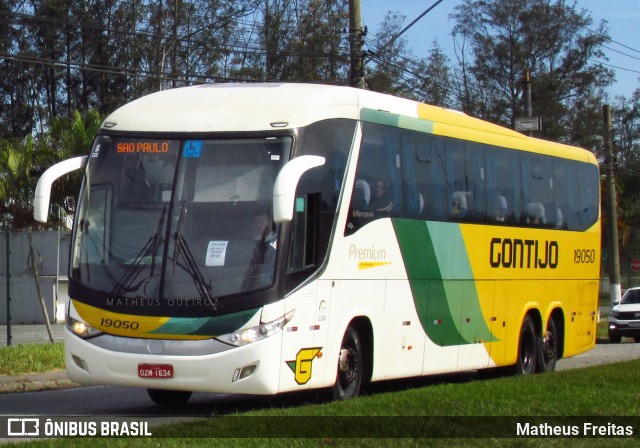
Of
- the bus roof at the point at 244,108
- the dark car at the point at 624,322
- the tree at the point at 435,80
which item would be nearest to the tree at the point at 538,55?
the tree at the point at 435,80

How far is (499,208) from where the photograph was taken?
1720 cm

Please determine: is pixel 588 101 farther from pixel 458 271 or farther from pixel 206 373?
pixel 206 373

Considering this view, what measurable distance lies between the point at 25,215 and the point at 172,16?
29.2 m

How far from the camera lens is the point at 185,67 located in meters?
52.6

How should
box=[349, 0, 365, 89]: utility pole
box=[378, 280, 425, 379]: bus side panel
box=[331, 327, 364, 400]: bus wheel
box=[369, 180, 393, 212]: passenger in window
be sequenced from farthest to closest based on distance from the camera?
box=[349, 0, 365, 89]: utility pole < box=[378, 280, 425, 379]: bus side panel < box=[369, 180, 393, 212]: passenger in window < box=[331, 327, 364, 400]: bus wheel

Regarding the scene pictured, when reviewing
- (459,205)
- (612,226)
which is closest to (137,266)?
(459,205)

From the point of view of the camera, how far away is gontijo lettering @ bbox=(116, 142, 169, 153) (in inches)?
497

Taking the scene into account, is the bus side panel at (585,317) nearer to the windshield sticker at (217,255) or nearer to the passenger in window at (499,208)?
the passenger in window at (499,208)

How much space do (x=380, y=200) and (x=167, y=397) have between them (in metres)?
3.47

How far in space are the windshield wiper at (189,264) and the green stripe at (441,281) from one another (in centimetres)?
322

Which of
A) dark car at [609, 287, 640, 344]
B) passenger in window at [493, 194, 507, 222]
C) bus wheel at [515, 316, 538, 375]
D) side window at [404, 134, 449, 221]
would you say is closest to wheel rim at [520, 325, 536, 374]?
bus wheel at [515, 316, 538, 375]

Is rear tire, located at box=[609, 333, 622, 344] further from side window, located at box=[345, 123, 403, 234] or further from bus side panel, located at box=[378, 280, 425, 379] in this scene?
side window, located at box=[345, 123, 403, 234]

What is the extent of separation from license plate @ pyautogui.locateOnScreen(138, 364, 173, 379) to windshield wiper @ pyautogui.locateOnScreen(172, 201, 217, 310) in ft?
2.53

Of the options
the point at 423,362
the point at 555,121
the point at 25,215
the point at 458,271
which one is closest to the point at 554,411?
the point at 423,362
